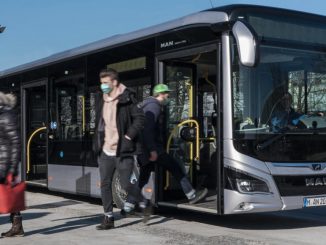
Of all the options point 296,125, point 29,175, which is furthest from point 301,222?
point 29,175

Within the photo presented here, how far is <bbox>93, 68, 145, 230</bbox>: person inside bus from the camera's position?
8242mm

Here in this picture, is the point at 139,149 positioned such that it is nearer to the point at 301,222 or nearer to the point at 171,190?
the point at 171,190

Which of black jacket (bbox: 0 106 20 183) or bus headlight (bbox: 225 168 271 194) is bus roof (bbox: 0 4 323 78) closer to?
bus headlight (bbox: 225 168 271 194)

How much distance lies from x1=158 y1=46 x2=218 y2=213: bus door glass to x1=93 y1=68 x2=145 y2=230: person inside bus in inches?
48.8

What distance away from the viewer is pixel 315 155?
8523mm

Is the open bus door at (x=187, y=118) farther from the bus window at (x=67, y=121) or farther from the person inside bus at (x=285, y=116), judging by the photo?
the bus window at (x=67, y=121)

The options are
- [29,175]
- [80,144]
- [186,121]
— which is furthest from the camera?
[29,175]

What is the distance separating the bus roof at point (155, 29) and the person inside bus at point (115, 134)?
148 centimetres

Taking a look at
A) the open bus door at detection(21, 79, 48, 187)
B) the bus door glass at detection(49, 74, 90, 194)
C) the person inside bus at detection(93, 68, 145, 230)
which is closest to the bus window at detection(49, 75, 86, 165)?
the bus door glass at detection(49, 74, 90, 194)

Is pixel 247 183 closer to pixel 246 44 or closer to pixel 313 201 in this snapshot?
pixel 313 201

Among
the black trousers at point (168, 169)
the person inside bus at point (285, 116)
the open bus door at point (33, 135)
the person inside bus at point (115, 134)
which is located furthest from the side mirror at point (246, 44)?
the open bus door at point (33, 135)

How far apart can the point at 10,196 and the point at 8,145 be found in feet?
1.99

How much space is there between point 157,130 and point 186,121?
2.09 feet

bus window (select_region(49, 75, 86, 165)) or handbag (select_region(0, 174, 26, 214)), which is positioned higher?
bus window (select_region(49, 75, 86, 165))
